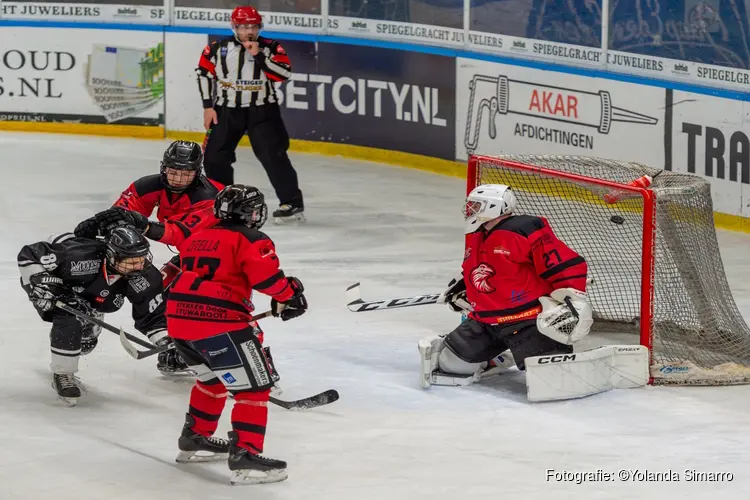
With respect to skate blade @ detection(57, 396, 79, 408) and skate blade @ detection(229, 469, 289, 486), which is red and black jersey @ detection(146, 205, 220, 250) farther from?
skate blade @ detection(229, 469, 289, 486)

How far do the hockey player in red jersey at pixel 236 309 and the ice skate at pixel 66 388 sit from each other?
1.04 meters

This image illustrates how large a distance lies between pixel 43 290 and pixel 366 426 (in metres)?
1.33

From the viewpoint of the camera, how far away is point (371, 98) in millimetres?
11500

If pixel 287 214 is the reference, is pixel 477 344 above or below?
above

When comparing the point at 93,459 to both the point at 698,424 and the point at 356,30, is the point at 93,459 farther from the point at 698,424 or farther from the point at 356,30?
the point at 356,30

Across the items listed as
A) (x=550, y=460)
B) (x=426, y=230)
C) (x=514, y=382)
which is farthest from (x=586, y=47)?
(x=550, y=460)

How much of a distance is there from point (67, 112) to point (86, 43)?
61 centimetres

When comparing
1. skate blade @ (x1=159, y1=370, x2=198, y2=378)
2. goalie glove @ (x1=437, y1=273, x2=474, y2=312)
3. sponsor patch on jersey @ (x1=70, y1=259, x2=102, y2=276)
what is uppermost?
sponsor patch on jersey @ (x1=70, y1=259, x2=102, y2=276)

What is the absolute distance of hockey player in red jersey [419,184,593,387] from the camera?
5820 millimetres

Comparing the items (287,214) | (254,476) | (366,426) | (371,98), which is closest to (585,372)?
(366,426)

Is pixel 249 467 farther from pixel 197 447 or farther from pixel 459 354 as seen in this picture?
pixel 459 354

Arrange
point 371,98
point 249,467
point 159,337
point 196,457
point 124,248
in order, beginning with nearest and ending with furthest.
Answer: point 249,467
point 196,457
point 124,248
point 159,337
point 371,98

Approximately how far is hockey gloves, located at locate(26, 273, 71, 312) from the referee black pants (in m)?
3.85

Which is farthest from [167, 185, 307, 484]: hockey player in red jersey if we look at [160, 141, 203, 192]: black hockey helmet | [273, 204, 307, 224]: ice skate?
[273, 204, 307, 224]: ice skate
